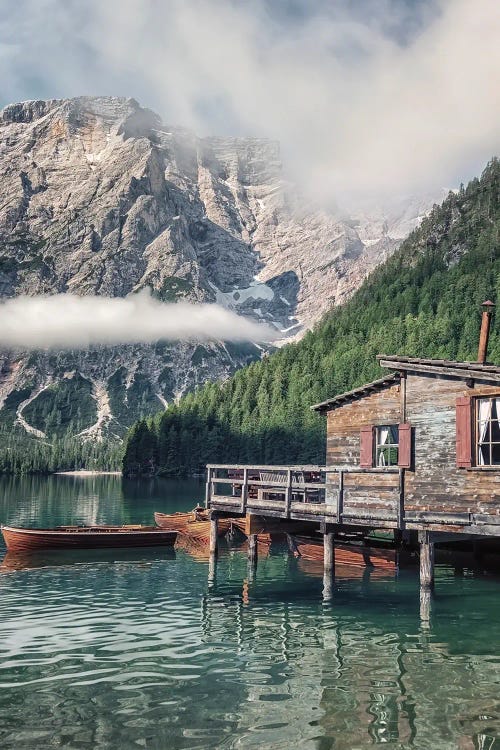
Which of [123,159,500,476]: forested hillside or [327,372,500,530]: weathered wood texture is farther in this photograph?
[123,159,500,476]: forested hillside

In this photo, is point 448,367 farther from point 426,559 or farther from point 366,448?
point 426,559

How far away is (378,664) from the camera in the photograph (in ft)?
65.3

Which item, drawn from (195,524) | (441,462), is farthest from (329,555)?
(195,524)

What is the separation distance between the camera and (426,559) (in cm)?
2652

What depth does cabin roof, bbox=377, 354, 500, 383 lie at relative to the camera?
79.3ft

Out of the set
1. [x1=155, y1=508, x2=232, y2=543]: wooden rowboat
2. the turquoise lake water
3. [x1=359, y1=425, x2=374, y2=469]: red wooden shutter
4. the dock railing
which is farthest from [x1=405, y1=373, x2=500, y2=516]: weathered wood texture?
[x1=155, y1=508, x2=232, y2=543]: wooden rowboat

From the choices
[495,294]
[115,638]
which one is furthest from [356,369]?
[115,638]

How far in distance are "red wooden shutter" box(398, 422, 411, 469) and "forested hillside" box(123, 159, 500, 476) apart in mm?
118503

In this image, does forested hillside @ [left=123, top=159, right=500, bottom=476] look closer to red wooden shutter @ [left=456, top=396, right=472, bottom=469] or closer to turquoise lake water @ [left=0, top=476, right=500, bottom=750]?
turquoise lake water @ [left=0, top=476, right=500, bottom=750]

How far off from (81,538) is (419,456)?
90.3 ft

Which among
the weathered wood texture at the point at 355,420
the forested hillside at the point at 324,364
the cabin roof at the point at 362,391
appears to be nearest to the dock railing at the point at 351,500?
the weathered wood texture at the point at 355,420

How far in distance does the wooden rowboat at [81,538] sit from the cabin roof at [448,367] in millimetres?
25426

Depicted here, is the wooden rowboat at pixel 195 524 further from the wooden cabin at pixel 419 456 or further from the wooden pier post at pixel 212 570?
the wooden cabin at pixel 419 456

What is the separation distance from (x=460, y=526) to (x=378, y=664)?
701 centimetres
